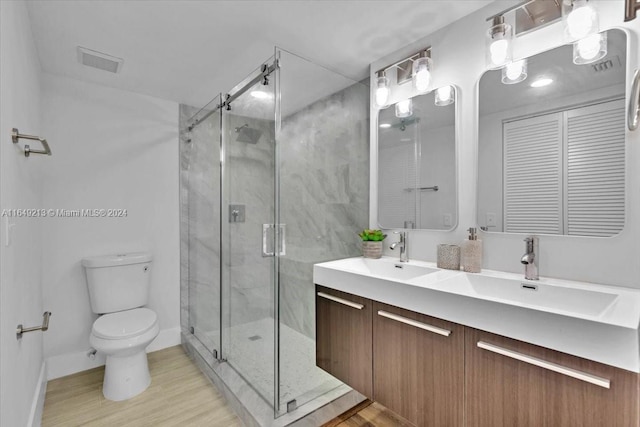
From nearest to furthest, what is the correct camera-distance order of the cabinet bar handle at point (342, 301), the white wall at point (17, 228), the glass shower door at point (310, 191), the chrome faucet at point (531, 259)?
the white wall at point (17, 228) → the chrome faucet at point (531, 259) → the cabinet bar handle at point (342, 301) → the glass shower door at point (310, 191)

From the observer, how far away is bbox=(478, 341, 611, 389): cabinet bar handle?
2.87 ft

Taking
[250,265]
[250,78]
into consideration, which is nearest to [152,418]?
[250,265]

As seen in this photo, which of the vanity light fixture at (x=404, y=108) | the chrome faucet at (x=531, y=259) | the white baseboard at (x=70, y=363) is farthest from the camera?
the white baseboard at (x=70, y=363)

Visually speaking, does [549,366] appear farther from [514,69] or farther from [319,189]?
[319,189]

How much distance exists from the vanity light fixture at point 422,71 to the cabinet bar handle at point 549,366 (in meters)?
1.44

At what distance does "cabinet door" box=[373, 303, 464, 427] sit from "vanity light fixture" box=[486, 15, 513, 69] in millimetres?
1284

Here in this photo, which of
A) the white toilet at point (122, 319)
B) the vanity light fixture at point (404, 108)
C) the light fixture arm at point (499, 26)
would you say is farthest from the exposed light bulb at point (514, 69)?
the white toilet at point (122, 319)

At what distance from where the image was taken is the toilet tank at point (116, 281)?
2326 mm

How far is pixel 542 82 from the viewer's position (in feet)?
4.66

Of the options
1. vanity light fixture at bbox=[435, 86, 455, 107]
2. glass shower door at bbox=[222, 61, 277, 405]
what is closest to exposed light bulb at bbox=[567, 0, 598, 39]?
vanity light fixture at bbox=[435, 86, 455, 107]

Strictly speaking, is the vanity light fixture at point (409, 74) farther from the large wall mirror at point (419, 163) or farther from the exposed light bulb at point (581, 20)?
the exposed light bulb at point (581, 20)

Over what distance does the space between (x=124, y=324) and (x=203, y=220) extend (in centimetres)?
95

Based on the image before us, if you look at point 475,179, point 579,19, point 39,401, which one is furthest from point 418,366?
point 39,401

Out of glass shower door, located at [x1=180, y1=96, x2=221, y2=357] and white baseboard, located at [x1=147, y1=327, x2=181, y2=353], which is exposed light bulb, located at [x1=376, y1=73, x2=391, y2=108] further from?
white baseboard, located at [x1=147, y1=327, x2=181, y2=353]
